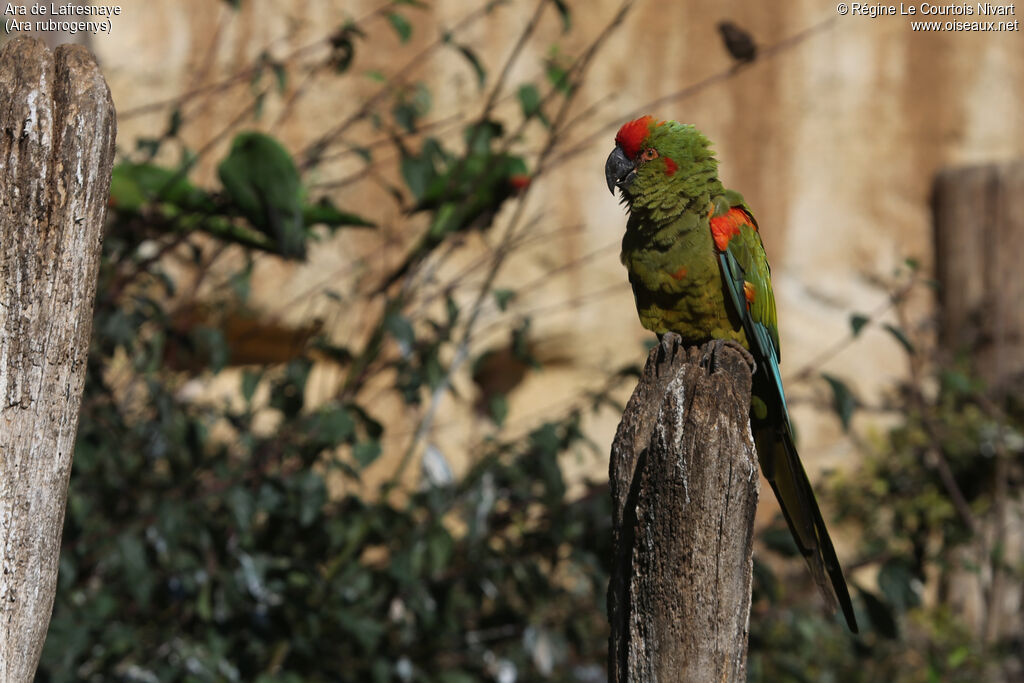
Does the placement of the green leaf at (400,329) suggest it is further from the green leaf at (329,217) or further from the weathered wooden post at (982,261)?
the weathered wooden post at (982,261)

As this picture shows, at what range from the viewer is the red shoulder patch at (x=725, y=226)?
1680 millimetres

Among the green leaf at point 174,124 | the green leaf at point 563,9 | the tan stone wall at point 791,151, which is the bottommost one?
the green leaf at point 174,124

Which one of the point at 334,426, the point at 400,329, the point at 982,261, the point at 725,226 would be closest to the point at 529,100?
the point at 400,329

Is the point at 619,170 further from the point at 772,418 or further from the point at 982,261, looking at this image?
the point at 982,261

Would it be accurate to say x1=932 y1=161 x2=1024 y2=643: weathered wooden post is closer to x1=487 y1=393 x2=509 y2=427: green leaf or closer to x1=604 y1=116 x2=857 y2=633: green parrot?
x1=487 y1=393 x2=509 y2=427: green leaf

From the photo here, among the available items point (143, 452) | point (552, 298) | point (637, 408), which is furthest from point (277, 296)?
point (637, 408)

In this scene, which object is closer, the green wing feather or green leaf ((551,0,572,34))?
the green wing feather

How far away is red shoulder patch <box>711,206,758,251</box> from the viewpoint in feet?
5.51

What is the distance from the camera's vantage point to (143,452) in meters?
2.45

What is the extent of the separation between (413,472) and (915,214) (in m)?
3.07

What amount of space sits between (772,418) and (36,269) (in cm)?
109

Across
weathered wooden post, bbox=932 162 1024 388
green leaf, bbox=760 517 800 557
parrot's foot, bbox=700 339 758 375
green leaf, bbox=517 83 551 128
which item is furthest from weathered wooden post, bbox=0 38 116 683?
weathered wooden post, bbox=932 162 1024 388

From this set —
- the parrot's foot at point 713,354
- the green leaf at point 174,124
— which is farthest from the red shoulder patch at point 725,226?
the green leaf at point 174,124

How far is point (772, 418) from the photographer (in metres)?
1.60
